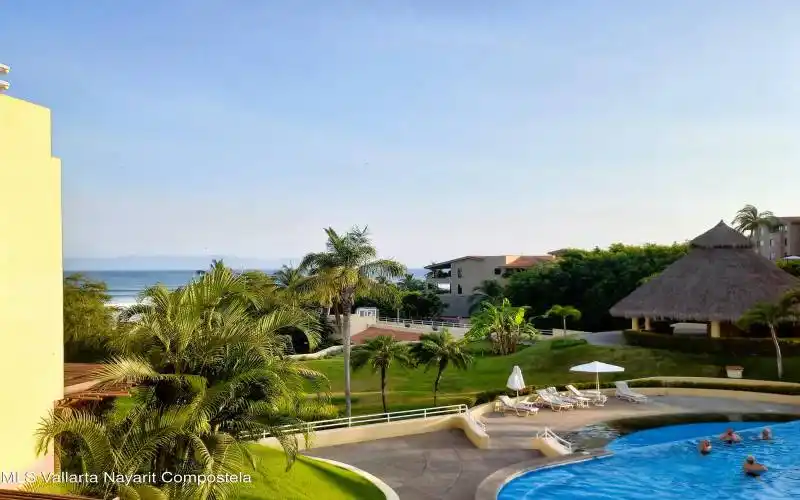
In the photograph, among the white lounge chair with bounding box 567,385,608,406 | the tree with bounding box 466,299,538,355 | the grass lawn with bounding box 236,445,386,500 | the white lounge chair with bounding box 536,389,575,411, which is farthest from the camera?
the tree with bounding box 466,299,538,355

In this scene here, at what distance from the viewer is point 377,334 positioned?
167ft

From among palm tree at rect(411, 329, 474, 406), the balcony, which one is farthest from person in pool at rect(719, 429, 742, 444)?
the balcony

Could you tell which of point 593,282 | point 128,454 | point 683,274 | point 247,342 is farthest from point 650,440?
point 593,282

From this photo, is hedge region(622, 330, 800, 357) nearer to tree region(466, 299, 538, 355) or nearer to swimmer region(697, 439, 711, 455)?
tree region(466, 299, 538, 355)

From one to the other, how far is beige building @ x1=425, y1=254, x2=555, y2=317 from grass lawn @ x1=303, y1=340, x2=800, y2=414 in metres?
36.0

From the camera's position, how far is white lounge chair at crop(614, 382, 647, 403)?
2455 cm

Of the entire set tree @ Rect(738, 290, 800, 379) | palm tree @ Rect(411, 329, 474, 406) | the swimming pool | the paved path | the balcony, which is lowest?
the swimming pool

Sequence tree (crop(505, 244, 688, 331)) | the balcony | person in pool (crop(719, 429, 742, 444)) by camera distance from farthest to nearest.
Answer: the balcony
tree (crop(505, 244, 688, 331))
person in pool (crop(719, 429, 742, 444))

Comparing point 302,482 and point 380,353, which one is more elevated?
point 380,353

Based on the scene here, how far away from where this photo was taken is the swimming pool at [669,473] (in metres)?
15.3

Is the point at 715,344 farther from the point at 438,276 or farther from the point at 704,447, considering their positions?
the point at 438,276

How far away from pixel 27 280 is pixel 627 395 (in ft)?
72.2

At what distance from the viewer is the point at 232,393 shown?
9156mm

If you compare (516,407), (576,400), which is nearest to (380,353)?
(516,407)
